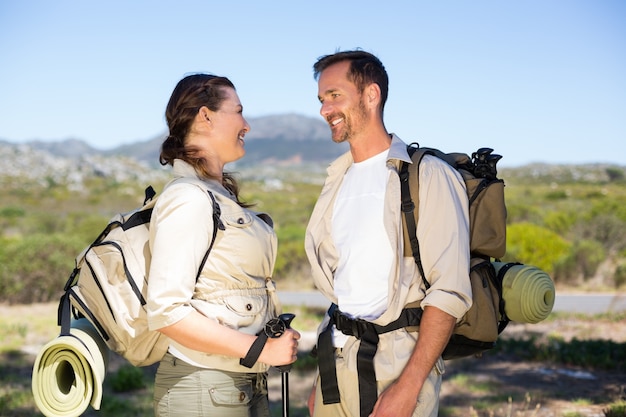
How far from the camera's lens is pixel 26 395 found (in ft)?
20.1

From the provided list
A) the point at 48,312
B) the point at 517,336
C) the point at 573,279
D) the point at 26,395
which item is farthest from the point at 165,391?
the point at 573,279

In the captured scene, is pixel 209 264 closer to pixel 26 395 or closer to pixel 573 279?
pixel 26 395

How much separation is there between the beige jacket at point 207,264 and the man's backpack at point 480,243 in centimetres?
55

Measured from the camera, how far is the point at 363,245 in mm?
2623

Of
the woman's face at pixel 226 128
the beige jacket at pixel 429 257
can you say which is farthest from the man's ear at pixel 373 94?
→ the woman's face at pixel 226 128

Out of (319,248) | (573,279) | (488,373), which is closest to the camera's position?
(319,248)

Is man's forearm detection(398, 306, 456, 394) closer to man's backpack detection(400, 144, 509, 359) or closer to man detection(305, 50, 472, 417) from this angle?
man detection(305, 50, 472, 417)

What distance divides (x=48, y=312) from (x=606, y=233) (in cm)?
1435

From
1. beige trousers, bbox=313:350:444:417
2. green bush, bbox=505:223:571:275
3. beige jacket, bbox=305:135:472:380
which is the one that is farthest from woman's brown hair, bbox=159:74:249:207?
green bush, bbox=505:223:571:275

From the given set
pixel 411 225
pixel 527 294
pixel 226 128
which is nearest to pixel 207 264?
pixel 226 128

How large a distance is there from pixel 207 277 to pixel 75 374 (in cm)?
55

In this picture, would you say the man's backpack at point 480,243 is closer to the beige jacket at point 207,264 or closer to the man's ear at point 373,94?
the man's ear at point 373,94

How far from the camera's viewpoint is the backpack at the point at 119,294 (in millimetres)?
2256

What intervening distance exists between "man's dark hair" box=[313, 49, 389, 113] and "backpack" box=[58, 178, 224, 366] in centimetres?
88
